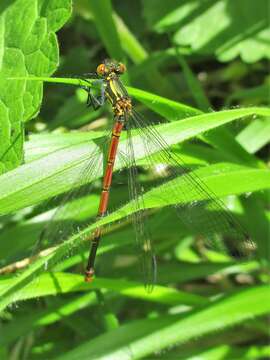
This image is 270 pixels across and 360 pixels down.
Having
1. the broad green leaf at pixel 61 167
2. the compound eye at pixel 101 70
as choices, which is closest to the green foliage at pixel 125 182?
Result: the broad green leaf at pixel 61 167

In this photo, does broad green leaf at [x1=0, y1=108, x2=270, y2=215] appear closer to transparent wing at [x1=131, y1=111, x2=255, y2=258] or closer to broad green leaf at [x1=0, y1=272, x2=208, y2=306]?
transparent wing at [x1=131, y1=111, x2=255, y2=258]

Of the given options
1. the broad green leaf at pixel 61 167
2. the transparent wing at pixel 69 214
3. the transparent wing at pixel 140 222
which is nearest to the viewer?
the broad green leaf at pixel 61 167

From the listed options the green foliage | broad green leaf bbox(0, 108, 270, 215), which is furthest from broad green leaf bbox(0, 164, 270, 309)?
broad green leaf bbox(0, 108, 270, 215)

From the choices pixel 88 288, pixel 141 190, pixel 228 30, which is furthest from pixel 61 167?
pixel 228 30

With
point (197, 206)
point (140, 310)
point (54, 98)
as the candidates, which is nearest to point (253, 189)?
point (197, 206)

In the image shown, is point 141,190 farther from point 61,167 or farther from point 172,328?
point 172,328

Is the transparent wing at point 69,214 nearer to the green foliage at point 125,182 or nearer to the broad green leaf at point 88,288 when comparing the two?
the green foliage at point 125,182

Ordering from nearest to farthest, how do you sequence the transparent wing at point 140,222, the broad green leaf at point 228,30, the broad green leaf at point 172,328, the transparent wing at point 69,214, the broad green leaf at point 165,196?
1. the broad green leaf at point 165,196
2. the transparent wing at point 140,222
3. the transparent wing at point 69,214
4. the broad green leaf at point 172,328
5. the broad green leaf at point 228,30
